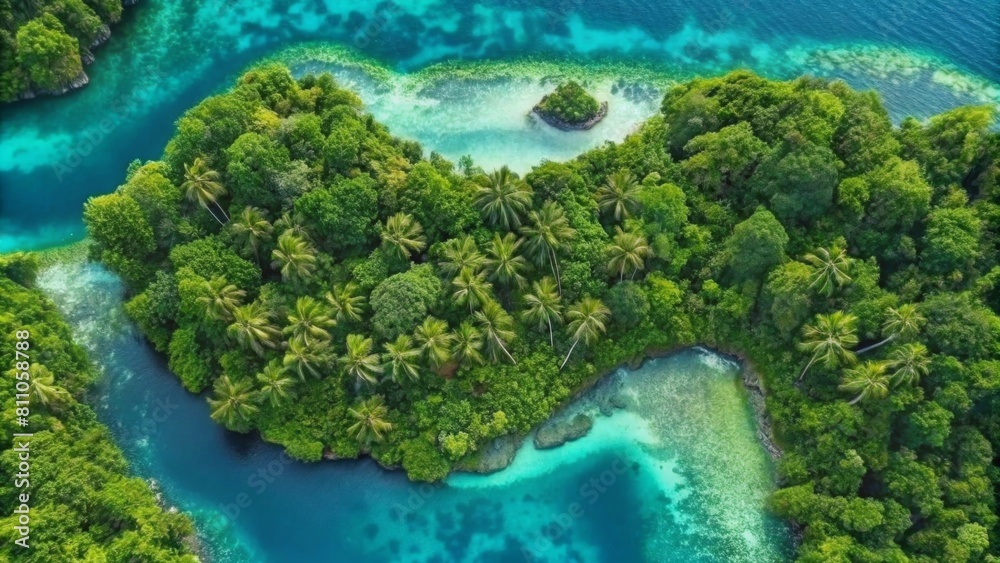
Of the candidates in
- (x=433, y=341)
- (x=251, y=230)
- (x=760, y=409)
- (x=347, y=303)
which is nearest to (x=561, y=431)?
(x=433, y=341)

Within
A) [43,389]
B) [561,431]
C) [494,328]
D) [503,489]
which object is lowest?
[503,489]

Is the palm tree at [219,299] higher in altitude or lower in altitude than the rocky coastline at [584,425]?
higher

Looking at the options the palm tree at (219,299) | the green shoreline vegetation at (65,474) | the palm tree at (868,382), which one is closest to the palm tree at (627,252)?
the palm tree at (868,382)

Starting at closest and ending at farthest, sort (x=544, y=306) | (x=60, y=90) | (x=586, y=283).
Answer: (x=544, y=306) < (x=586, y=283) < (x=60, y=90)

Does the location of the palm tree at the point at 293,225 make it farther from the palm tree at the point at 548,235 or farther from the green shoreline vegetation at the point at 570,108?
the green shoreline vegetation at the point at 570,108

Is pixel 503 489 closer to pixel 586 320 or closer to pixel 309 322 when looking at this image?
pixel 586 320

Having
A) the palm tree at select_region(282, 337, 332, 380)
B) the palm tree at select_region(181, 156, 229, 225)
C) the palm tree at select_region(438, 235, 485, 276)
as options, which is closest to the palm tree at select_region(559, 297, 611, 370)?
the palm tree at select_region(438, 235, 485, 276)

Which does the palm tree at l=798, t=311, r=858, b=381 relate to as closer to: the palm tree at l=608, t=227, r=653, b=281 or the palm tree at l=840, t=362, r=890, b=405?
the palm tree at l=840, t=362, r=890, b=405
